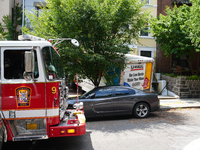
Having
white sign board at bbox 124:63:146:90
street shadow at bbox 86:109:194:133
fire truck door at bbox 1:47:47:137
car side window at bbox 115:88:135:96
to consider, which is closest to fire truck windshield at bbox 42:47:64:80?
fire truck door at bbox 1:47:47:137

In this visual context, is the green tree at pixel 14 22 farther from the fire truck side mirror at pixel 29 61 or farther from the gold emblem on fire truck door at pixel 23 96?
the fire truck side mirror at pixel 29 61

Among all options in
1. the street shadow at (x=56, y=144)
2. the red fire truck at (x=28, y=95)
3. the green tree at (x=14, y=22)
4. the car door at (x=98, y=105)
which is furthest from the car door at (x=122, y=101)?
the green tree at (x=14, y=22)

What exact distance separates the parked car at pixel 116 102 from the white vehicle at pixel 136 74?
262 cm

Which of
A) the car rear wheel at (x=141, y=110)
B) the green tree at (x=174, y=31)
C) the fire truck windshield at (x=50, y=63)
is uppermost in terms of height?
the green tree at (x=174, y=31)

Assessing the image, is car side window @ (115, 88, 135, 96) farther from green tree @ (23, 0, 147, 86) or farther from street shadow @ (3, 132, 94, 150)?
street shadow @ (3, 132, 94, 150)

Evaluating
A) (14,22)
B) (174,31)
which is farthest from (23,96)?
(14,22)

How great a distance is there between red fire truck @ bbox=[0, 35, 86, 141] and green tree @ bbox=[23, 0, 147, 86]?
14.0 ft

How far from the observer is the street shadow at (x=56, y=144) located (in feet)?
17.9

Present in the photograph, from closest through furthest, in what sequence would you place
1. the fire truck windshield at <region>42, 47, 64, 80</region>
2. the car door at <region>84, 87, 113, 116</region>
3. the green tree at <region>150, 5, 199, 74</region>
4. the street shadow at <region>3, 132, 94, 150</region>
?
the fire truck windshield at <region>42, 47, 64, 80</region> → the street shadow at <region>3, 132, 94, 150</region> → the car door at <region>84, 87, 113, 116</region> → the green tree at <region>150, 5, 199, 74</region>

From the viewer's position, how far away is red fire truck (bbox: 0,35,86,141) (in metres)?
4.54

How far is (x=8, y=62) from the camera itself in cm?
458

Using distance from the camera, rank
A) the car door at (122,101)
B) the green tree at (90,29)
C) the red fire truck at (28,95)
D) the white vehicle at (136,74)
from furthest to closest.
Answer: the white vehicle at (136,74)
the green tree at (90,29)
the car door at (122,101)
the red fire truck at (28,95)

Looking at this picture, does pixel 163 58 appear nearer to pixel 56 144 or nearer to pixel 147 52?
pixel 147 52

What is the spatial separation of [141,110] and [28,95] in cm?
540
